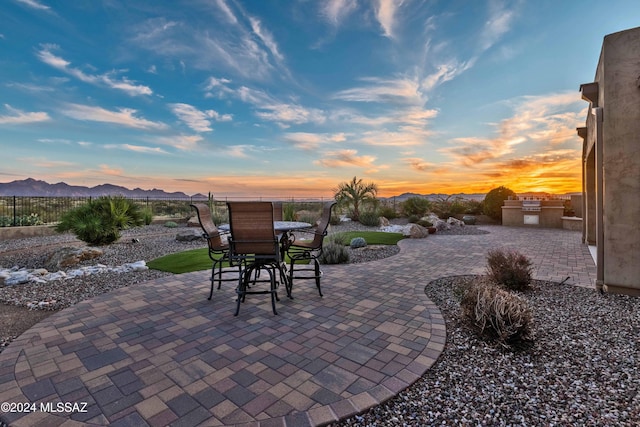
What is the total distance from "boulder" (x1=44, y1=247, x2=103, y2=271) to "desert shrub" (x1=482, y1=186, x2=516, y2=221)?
1542cm

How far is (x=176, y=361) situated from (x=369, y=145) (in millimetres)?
11316

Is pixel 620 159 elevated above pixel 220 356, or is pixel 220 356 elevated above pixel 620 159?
pixel 620 159

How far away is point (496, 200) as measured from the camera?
45.2 feet

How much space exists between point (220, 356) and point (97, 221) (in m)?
6.74

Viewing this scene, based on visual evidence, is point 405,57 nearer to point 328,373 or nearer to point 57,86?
point 328,373

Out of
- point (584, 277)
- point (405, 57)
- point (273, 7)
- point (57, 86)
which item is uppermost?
point (273, 7)

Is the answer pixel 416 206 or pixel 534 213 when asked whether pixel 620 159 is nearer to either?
pixel 534 213

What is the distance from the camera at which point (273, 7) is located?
7523 millimetres

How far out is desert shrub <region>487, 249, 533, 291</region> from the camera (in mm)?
4004

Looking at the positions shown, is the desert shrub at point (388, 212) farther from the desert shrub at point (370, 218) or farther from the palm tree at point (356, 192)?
the desert shrub at point (370, 218)

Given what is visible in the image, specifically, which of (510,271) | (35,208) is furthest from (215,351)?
(35,208)

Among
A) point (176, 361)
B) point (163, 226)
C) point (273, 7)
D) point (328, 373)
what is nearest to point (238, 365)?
point (176, 361)

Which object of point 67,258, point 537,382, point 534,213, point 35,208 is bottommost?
point 537,382

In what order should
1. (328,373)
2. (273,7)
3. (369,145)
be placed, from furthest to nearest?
(369,145)
(273,7)
(328,373)
